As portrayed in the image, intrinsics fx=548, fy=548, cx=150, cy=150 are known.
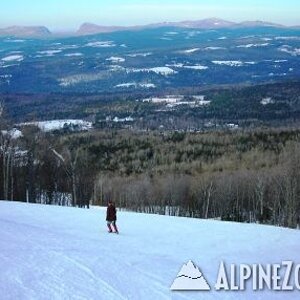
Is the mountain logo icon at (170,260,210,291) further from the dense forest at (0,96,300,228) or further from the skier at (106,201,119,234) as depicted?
the dense forest at (0,96,300,228)

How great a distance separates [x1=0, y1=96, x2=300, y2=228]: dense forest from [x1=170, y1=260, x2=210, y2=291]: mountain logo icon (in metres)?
33.9

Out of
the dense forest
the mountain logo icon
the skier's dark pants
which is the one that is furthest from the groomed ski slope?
the dense forest

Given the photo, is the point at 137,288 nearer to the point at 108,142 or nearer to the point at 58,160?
the point at 58,160

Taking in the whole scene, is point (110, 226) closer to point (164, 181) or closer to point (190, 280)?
point (190, 280)

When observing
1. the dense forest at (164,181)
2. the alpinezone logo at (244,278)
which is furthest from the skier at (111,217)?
the dense forest at (164,181)

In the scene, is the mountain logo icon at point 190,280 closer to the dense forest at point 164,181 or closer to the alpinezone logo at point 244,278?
the alpinezone logo at point 244,278

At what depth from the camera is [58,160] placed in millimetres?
69000

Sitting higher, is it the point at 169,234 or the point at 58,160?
the point at 169,234

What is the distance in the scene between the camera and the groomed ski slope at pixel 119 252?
14.8 meters

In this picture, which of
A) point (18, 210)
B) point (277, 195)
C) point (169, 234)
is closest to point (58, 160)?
point (277, 195)

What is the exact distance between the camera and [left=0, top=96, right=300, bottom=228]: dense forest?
57.2 m

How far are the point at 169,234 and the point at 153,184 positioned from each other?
54.3m

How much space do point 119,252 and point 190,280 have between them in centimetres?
374

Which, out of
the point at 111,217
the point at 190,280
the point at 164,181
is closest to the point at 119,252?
the point at 190,280
